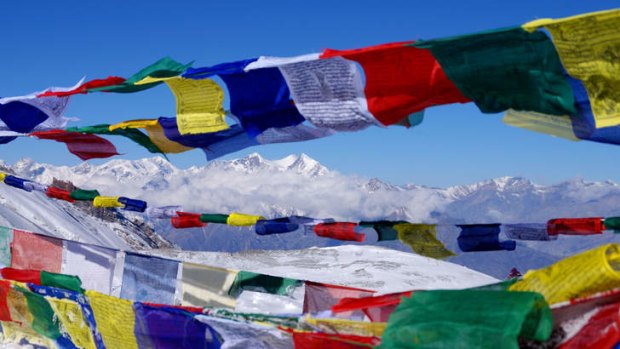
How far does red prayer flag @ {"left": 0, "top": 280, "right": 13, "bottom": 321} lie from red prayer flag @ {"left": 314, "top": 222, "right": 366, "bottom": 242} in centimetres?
260

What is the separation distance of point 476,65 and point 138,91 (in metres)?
2.82

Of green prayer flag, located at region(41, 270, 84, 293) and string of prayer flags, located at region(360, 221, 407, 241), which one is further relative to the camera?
string of prayer flags, located at region(360, 221, 407, 241)

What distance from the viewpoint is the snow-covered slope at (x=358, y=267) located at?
1148 centimetres

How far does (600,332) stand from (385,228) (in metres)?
2.82

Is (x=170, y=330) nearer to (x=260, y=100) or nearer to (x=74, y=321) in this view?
(x=74, y=321)

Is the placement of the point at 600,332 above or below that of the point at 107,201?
below

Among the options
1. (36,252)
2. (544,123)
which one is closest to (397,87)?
(544,123)

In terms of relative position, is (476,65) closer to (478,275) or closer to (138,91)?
(138,91)

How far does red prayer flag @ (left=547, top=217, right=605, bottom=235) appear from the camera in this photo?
444 cm

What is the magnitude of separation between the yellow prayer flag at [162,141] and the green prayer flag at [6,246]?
2.71m

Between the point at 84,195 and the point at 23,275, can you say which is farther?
the point at 84,195

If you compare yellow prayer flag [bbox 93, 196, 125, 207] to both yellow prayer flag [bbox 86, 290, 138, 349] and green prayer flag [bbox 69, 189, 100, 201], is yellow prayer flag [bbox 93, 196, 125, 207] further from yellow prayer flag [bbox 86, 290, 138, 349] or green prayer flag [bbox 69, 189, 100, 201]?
yellow prayer flag [bbox 86, 290, 138, 349]

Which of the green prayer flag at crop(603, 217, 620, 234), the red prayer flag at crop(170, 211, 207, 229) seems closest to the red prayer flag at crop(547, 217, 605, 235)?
the green prayer flag at crop(603, 217, 620, 234)

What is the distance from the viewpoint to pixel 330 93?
3963mm
